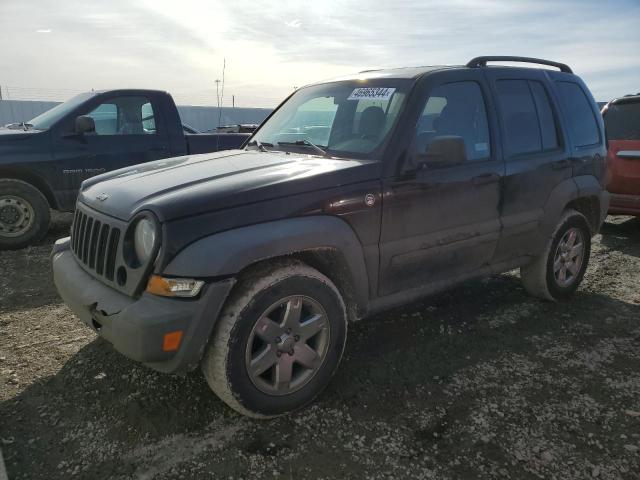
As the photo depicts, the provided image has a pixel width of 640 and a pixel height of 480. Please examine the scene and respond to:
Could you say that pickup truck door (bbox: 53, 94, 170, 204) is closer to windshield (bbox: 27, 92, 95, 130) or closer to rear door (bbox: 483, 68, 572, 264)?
windshield (bbox: 27, 92, 95, 130)

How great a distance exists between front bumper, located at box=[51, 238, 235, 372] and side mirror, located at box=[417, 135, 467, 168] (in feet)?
4.78

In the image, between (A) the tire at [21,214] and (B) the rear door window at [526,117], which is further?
(A) the tire at [21,214]

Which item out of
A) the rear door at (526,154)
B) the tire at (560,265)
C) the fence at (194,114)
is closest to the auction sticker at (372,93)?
the rear door at (526,154)

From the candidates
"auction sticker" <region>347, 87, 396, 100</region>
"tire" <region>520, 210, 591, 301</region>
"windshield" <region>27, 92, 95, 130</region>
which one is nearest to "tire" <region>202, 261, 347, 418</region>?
"auction sticker" <region>347, 87, 396, 100</region>

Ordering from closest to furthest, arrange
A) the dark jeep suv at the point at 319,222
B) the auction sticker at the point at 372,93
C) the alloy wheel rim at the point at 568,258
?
the dark jeep suv at the point at 319,222 → the auction sticker at the point at 372,93 → the alloy wheel rim at the point at 568,258

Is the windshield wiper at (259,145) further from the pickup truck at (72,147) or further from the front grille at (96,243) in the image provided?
the pickup truck at (72,147)

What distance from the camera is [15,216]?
18.3 ft

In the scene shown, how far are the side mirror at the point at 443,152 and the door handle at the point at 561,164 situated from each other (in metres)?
1.20

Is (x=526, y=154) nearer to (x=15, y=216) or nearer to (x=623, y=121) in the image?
(x=623, y=121)

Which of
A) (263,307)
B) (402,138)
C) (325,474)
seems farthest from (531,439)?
(402,138)

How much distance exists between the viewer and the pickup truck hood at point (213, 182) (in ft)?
7.85

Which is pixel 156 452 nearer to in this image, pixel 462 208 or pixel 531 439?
pixel 531 439

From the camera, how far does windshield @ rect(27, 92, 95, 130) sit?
590cm

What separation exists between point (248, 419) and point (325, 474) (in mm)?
587
